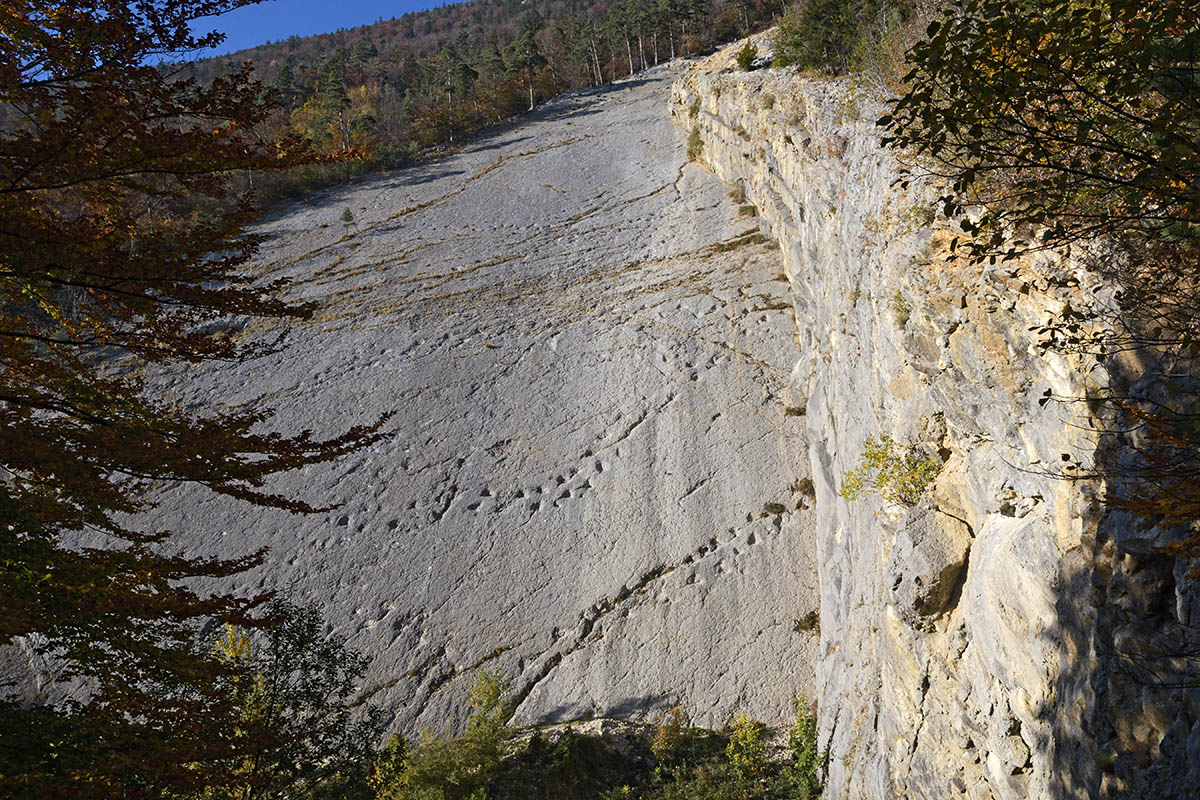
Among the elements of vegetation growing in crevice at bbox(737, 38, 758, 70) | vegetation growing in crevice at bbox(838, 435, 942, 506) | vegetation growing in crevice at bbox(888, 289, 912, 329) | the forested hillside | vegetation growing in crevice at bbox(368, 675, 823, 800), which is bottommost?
vegetation growing in crevice at bbox(368, 675, 823, 800)

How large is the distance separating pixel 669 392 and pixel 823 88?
8.05 meters

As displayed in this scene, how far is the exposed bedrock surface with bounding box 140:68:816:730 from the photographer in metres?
13.9

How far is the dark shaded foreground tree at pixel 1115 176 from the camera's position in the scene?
2834 mm

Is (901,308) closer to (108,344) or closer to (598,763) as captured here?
(108,344)

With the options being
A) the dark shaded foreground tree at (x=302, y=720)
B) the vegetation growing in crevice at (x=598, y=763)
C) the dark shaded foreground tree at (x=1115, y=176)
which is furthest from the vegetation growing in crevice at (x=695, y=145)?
the dark shaded foreground tree at (x=1115, y=176)

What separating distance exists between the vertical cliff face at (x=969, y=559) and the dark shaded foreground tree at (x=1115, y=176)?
1.16 feet

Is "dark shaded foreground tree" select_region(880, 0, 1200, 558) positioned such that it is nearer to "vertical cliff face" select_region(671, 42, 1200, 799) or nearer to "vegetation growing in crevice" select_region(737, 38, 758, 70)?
"vertical cliff face" select_region(671, 42, 1200, 799)

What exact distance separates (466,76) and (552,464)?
4098 centimetres

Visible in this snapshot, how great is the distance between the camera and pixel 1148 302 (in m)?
4.57

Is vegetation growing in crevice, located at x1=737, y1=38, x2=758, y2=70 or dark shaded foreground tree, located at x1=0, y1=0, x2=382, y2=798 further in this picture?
vegetation growing in crevice, located at x1=737, y1=38, x2=758, y2=70

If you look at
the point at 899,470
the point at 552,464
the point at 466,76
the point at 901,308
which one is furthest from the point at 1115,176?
the point at 466,76

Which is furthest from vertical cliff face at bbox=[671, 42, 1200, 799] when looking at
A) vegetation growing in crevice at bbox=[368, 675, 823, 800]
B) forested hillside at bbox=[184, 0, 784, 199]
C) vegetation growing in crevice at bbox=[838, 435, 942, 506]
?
forested hillside at bbox=[184, 0, 784, 199]

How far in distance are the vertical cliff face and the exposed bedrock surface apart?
2973mm

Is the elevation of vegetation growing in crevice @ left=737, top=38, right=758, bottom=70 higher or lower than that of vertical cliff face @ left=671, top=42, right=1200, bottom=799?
higher
